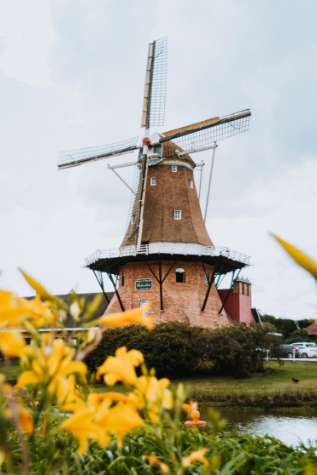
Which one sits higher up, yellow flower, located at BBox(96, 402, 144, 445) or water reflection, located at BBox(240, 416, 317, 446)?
yellow flower, located at BBox(96, 402, 144, 445)

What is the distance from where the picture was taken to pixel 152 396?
1302 millimetres

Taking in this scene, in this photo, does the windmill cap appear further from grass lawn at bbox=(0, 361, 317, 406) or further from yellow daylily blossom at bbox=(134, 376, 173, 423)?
yellow daylily blossom at bbox=(134, 376, 173, 423)

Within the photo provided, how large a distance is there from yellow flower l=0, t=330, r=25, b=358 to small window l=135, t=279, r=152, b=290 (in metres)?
25.1

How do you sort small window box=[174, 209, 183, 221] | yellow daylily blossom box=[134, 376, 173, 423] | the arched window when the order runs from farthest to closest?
small window box=[174, 209, 183, 221] → the arched window → yellow daylily blossom box=[134, 376, 173, 423]

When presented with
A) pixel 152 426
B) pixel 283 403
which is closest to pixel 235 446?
pixel 152 426

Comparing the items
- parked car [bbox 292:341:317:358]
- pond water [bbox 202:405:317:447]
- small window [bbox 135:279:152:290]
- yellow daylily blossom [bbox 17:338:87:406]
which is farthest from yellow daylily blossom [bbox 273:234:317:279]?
parked car [bbox 292:341:317:358]

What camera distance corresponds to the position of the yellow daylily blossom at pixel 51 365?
1.20 m

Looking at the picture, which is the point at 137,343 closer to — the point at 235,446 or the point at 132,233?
the point at 132,233

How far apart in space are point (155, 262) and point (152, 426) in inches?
978

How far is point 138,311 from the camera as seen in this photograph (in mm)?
1322

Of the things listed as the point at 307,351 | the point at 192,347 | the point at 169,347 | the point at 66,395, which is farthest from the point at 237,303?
the point at 66,395

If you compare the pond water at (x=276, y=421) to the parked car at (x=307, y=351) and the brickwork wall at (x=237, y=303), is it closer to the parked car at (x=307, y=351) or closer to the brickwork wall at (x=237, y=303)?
the brickwork wall at (x=237, y=303)

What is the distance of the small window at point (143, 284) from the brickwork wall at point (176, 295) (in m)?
0.13

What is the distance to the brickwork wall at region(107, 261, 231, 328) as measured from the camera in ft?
83.6
